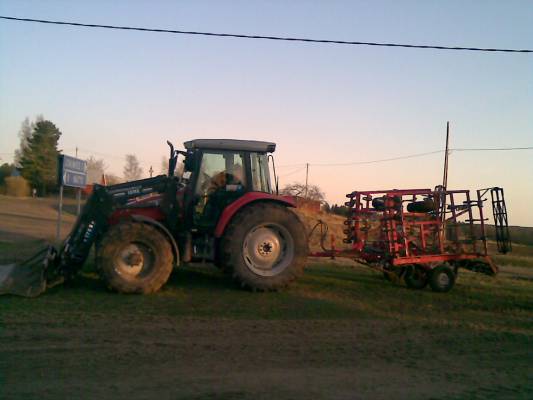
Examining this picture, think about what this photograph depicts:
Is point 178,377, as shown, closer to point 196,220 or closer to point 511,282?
point 196,220

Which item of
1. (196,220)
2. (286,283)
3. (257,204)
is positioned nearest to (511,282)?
(286,283)

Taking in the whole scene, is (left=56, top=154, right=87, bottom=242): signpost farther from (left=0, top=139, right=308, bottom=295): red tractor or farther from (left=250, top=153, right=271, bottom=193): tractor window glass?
(left=250, top=153, right=271, bottom=193): tractor window glass

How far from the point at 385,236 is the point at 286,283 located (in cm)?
248

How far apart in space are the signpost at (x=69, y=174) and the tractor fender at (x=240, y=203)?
Result: 4.94 meters

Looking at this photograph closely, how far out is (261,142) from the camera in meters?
8.55

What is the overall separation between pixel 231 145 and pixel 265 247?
1.95 metres

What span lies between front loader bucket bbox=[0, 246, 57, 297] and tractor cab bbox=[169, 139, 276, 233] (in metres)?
2.42

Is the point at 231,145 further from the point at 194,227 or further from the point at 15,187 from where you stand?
the point at 15,187

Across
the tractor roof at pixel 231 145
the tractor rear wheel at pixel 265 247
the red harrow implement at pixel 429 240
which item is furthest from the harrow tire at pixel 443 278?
the tractor roof at pixel 231 145

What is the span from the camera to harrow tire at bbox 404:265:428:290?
9.34 meters

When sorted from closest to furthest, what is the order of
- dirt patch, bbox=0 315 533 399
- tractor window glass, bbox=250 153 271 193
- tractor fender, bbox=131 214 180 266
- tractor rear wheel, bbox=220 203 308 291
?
dirt patch, bbox=0 315 533 399, tractor fender, bbox=131 214 180 266, tractor rear wheel, bbox=220 203 308 291, tractor window glass, bbox=250 153 271 193

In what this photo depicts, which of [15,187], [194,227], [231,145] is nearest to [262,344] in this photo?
[194,227]

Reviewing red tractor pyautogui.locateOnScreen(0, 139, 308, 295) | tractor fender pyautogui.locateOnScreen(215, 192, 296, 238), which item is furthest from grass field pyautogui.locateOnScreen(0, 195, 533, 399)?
tractor fender pyautogui.locateOnScreen(215, 192, 296, 238)

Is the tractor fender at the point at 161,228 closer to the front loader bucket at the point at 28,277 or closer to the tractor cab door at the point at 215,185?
the tractor cab door at the point at 215,185
